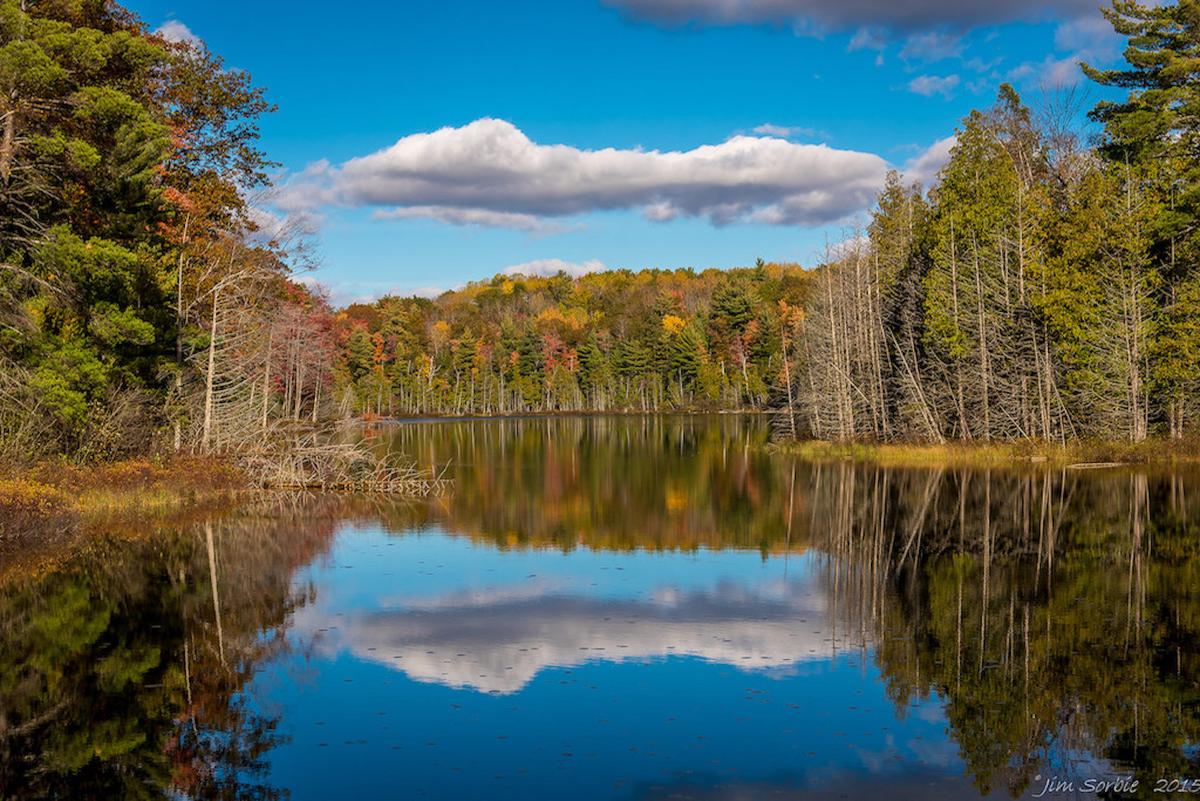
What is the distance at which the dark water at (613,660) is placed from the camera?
Result: 9688mm

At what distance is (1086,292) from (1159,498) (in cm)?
1739

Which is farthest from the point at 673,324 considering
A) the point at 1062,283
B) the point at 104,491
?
the point at 104,491

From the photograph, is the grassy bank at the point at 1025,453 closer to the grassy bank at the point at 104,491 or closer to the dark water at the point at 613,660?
the dark water at the point at 613,660

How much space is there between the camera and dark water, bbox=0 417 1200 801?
31.8 ft

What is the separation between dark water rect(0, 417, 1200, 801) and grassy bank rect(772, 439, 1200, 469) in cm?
1565

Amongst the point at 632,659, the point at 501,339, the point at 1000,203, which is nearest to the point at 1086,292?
the point at 1000,203

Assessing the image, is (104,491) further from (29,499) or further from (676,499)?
(676,499)

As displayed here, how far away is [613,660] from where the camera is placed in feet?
45.0

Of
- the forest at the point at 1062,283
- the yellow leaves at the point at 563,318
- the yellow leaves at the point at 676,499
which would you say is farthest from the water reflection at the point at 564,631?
the yellow leaves at the point at 563,318

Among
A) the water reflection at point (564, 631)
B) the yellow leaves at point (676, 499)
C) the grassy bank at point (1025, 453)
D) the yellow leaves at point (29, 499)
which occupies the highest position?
the yellow leaves at point (29, 499)

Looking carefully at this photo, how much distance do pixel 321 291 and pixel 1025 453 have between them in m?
50.0

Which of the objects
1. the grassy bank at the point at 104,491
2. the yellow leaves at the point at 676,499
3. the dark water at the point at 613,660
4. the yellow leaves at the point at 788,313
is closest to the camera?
the dark water at the point at 613,660

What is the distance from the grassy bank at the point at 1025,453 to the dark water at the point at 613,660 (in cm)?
1565

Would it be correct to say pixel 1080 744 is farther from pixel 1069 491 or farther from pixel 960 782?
pixel 1069 491
